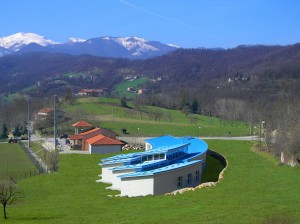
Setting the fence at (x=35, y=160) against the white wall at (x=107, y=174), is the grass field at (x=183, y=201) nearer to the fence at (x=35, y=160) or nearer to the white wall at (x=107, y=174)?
the white wall at (x=107, y=174)

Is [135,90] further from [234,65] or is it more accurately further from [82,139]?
[82,139]

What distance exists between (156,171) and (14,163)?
64.0 feet

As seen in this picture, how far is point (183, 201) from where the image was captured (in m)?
19.3

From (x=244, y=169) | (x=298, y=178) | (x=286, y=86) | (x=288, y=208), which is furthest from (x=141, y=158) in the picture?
(x=286, y=86)

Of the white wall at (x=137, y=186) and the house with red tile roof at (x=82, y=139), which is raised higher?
the white wall at (x=137, y=186)

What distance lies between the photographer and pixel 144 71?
188250mm

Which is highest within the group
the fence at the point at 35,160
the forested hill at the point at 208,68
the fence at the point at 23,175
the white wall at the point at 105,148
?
the forested hill at the point at 208,68

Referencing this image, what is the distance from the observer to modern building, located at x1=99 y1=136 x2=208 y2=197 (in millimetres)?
23594

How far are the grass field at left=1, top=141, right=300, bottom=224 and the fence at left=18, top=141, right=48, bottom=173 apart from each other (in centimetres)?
615

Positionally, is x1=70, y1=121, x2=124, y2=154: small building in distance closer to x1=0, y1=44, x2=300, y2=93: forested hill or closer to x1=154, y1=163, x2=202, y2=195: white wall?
x1=154, y1=163, x2=202, y2=195: white wall

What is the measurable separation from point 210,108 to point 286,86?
61.3ft

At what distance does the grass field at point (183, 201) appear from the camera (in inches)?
634

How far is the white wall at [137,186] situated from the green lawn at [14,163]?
1017cm

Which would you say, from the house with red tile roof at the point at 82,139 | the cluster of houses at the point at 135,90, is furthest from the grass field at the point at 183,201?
the cluster of houses at the point at 135,90
